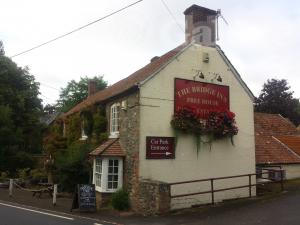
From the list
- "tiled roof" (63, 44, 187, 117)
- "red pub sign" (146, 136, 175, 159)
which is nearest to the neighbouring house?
"red pub sign" (146, 136, 175, 159)

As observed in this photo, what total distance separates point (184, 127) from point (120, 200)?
14.3 ft

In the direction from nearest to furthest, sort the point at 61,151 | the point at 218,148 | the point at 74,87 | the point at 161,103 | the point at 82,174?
the point at 161,103 < the point at 218,148 < the point at 82,174 < the point at 61,151 < the point at 74,87

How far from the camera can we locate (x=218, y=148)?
19703 mm

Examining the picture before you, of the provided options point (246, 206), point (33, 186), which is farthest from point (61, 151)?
point (246, 206)

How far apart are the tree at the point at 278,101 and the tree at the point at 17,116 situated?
24.9 meters

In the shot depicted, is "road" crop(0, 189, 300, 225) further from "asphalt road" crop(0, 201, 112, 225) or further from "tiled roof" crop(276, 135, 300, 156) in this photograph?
"tiled roof" crop(276, 135, 300, 156)

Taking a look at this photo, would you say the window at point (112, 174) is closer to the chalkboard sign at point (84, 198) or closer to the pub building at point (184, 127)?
the pub building at point (184, 127)

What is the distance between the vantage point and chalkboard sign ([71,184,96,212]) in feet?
53.5

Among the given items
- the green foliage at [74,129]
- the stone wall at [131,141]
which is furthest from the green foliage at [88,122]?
the stone wall at [131,141]

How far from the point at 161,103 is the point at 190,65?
8.62 feet

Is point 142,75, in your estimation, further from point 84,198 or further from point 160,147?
point 84,198

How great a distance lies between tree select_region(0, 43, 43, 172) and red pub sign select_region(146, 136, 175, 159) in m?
19.7

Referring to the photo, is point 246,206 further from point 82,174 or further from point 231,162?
point 82,174

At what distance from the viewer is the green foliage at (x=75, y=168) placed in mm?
21188
